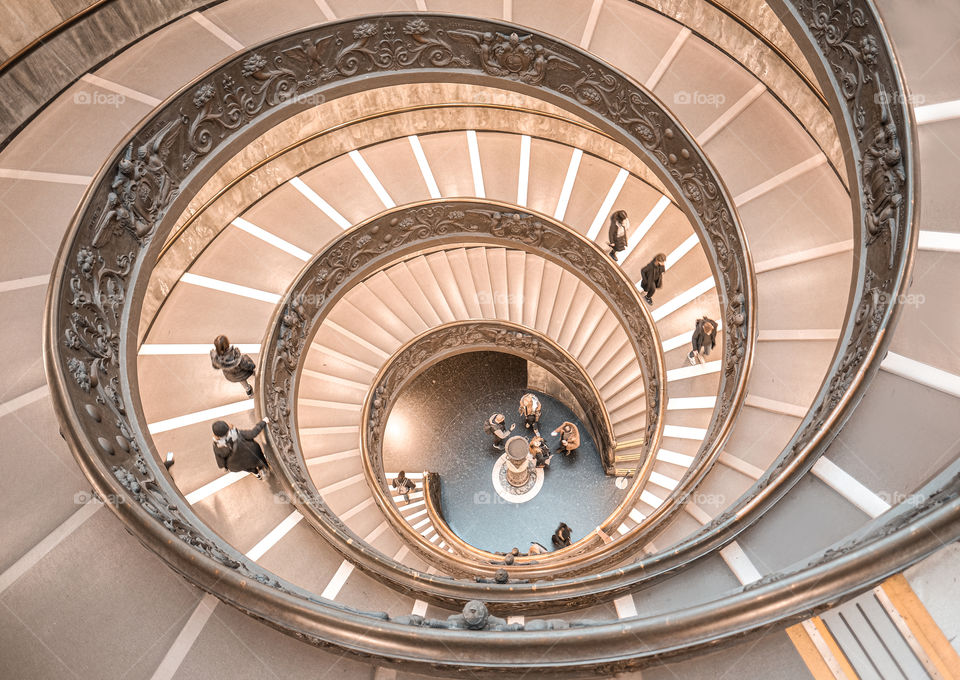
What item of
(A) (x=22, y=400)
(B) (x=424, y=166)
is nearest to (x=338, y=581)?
(A) (x=22, y=400)

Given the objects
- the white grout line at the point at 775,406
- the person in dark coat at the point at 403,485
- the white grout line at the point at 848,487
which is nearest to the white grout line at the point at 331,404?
the person in dark coat at the point at 403,485

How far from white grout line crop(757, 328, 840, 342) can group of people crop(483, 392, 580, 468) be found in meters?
6.26

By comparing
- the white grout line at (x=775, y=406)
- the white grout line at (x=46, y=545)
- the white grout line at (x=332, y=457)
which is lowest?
the white grout line at (x=46, y=545)

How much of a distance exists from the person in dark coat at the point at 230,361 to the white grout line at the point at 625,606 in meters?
4.76

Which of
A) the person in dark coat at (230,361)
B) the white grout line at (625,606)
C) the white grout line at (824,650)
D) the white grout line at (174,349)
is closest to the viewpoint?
the white grout line at (824,650)

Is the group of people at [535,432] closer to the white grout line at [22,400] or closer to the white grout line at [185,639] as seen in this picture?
the white grout line at [22,400]

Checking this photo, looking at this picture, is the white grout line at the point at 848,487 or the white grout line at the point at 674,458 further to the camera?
the white grout line at the point at 674,458

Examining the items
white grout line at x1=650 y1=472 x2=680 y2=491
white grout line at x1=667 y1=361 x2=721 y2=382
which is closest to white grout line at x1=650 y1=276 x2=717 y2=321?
white grout line at x1=667 y1=361 x2=721 y2=382

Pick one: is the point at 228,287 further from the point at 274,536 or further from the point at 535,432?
the point at 535,432

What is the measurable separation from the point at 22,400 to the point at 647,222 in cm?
831

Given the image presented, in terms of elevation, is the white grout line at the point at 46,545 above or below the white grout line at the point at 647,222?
below

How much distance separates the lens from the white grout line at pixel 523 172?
32.2 feet

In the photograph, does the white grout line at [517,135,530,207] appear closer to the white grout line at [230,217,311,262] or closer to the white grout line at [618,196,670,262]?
the white grout line at [618,196,670,262]

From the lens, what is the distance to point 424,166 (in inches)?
386
